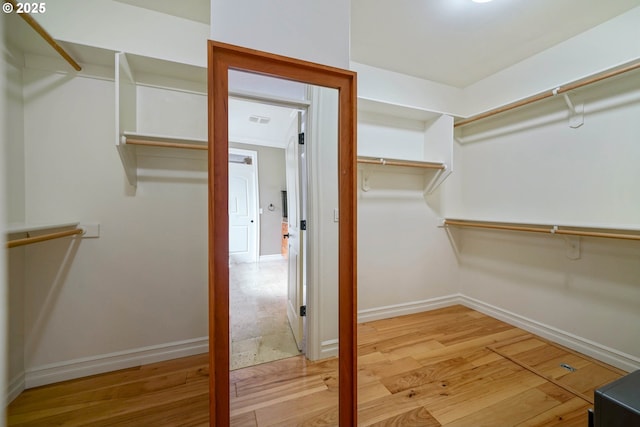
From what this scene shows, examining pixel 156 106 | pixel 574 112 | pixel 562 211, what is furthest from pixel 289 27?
pixel 562 211

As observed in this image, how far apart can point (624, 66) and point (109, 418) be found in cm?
371

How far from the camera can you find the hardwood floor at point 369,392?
1.27m

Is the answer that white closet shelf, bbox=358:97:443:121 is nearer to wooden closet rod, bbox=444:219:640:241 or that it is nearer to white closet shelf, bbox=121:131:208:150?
wooden closet rod, bbox=444:219:640:241

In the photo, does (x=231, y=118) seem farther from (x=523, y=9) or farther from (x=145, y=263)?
(x=523, y=9)

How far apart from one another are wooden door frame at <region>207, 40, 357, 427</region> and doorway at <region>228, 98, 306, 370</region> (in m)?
0.07

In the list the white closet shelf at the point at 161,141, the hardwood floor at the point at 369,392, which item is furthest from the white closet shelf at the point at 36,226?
the hardwood floor at the point at 369,392

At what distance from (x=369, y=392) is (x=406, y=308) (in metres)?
1.24

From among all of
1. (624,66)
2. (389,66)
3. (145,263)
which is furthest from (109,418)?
(624,66)

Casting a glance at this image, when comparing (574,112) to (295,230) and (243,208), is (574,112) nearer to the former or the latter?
(295,230)

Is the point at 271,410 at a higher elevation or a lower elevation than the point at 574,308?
lower

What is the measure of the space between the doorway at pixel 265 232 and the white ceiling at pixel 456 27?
102 cm

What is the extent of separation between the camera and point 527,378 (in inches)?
62.1

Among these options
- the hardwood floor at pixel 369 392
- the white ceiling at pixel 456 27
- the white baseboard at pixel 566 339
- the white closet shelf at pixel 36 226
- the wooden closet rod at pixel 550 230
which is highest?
the white ceiling at pixel 456 27

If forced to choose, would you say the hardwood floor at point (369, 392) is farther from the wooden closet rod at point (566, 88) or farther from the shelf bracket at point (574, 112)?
the wooden closet rod at point (566, 88)
